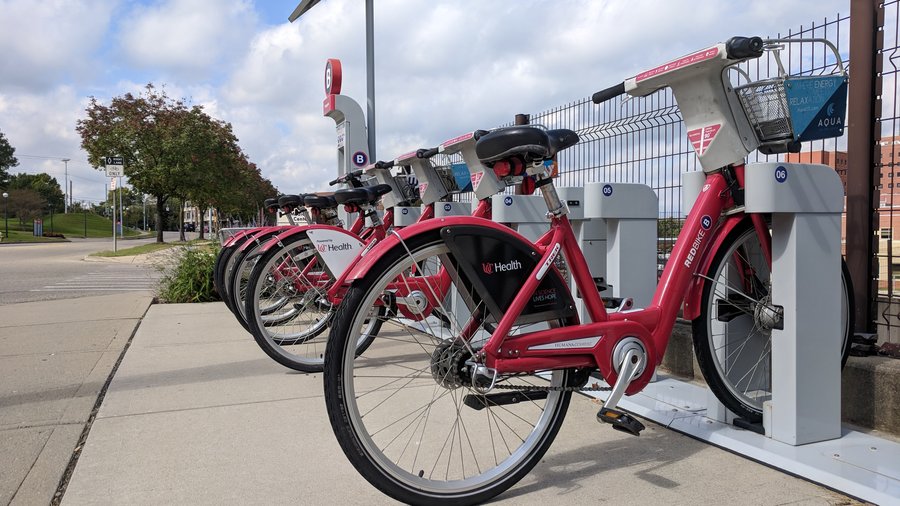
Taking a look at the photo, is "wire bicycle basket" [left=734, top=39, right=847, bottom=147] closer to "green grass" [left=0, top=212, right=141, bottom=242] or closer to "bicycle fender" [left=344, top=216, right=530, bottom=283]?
"bicycle fender" [left=344, top=216, right=530, bottom=283]

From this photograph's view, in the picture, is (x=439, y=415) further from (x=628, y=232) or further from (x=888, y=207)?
(x=888, y=207)

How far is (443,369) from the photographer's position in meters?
2.44

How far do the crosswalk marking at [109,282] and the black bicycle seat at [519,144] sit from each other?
29.7ft

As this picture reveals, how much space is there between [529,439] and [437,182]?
3.48 meters

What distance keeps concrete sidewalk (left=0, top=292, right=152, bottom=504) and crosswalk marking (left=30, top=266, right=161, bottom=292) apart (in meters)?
2.75

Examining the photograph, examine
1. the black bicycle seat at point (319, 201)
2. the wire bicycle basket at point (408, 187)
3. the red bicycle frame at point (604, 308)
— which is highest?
the wire bicycle basket at point (408, 187)

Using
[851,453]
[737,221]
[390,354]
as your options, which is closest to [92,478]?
[390,354]

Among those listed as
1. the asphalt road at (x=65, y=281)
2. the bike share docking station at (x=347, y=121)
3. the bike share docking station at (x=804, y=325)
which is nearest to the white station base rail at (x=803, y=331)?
the bike share docking station at (x=804, y=325)

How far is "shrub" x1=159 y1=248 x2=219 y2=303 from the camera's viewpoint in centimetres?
874

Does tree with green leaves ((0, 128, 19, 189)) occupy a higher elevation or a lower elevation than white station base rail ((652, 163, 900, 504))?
higher

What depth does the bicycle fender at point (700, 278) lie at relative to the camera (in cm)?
292

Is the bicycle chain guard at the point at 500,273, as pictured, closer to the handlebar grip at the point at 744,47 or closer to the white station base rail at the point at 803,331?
the white station base rail at the point at 803,331

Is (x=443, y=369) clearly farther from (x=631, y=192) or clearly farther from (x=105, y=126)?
(x=105, y=126)

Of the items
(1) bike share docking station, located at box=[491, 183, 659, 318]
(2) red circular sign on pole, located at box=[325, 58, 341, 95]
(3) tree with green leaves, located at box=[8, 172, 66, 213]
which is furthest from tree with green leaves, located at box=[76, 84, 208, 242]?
(3) tree with green leaves, located at box=[8, 172, 66, 213]
